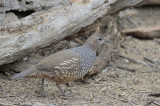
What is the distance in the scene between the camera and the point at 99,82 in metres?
6.67

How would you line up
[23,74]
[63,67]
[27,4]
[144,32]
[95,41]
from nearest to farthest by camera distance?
[23,74] → [63,67] → [95,41] → [27,4] → [144,32]

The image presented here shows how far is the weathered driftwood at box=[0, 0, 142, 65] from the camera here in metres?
5.39

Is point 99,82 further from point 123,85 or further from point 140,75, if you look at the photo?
point 140,75

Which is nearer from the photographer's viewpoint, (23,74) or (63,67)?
(23,74)

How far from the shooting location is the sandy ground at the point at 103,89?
207 inches

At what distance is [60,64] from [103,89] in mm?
1394

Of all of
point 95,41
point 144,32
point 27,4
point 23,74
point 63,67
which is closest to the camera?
point 23,74

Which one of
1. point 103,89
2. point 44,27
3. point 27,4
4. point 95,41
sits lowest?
point 103,89

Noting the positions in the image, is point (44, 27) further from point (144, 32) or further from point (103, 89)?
point (144, 32)

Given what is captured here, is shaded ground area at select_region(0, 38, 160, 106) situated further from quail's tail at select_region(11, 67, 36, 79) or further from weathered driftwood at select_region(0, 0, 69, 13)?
weathered driftwood at select_region(0, 0, 69, 13)

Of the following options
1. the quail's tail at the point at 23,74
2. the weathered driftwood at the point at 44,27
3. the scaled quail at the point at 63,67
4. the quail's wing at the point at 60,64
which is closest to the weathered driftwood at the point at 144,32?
the weathered driftwood at the point at 44,27

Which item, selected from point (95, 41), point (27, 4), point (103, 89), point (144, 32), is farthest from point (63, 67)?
point (144, 32)

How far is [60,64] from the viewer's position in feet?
17.5

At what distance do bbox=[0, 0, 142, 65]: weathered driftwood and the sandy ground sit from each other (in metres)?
0.68
